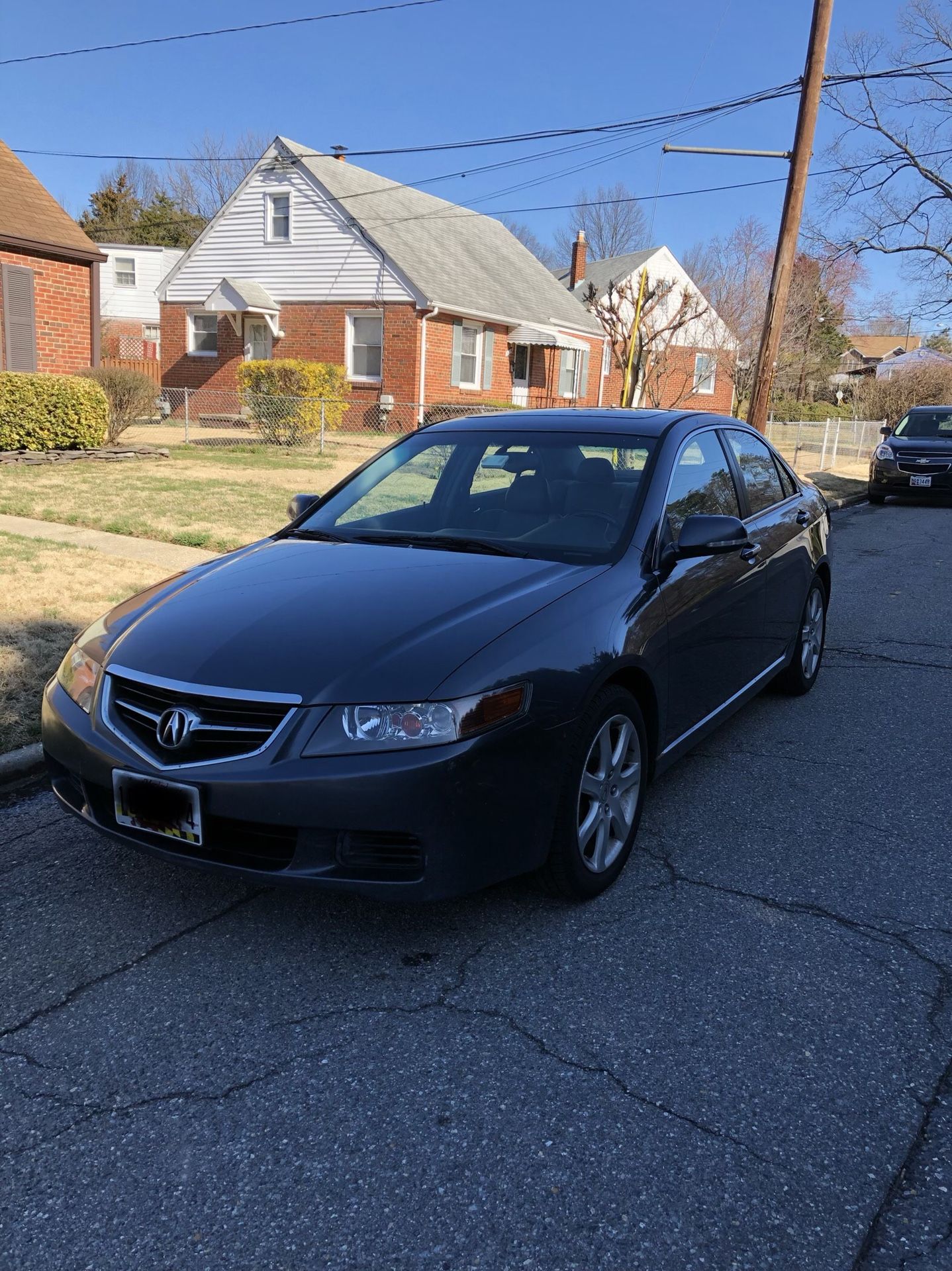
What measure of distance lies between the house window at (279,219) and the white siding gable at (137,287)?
17.5 metres

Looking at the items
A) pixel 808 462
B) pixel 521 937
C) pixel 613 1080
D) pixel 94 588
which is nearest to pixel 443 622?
pixel 521 937

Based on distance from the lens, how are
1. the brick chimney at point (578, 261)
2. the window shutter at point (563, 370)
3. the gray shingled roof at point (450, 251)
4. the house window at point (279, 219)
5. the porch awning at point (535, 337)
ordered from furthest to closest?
the brick chimney at point (578, 261) → the window shutter at point (563, 370) → the porch awning at point (535, 337) → the house window at point (279, 219) → the gray shingled roof at point (450, 251)

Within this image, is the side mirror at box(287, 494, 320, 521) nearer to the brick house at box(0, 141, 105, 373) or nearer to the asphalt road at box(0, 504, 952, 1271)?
the asphalt road at box(0, 504, 952, 1271)

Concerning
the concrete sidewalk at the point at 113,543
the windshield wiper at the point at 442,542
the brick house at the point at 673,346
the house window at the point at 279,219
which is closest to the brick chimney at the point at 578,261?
the brick house at the point at 673,346

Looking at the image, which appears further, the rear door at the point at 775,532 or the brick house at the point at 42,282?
the brick house at the point at 42,282

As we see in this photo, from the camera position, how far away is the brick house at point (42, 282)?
649 inches

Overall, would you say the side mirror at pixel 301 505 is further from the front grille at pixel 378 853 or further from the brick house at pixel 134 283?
the brick house at pixel 134 283

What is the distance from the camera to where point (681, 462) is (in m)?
4.23

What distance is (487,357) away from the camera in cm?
2617

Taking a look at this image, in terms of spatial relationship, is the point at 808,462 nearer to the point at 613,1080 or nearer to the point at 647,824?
the point at 647,824

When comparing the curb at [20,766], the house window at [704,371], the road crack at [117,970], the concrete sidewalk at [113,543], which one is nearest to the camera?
the road crack at [117,970]

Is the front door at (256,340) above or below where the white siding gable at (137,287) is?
below

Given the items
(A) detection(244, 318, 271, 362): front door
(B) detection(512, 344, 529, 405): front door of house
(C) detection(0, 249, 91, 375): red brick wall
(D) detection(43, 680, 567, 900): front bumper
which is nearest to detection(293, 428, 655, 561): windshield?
(D) detection(43, 680, 567, 900): front bumper

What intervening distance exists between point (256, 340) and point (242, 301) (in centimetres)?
181
